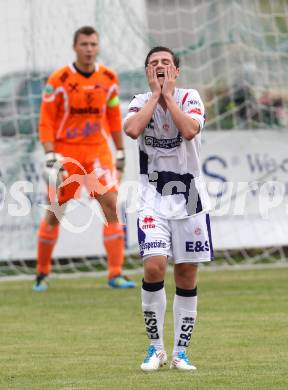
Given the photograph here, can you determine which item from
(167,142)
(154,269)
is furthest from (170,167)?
(154,269)

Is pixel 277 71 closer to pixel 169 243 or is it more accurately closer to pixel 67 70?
pixel 67 70

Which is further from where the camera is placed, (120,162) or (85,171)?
(120,162)

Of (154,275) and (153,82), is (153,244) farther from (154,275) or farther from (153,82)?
(153,82)

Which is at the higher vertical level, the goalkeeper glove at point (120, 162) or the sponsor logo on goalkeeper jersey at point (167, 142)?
the sponsor logo on goalkeeper jersey at point (167, 142)

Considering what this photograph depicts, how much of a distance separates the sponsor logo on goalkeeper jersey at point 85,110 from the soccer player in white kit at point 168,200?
436 cm

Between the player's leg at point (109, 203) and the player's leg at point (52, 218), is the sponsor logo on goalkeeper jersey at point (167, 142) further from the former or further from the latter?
the player's leg at point (52, 218)

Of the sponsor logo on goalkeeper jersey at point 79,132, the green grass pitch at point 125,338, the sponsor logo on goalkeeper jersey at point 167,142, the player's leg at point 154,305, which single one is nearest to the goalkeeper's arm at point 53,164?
the sponsor logo on goalkeeper jersey at point 79,132

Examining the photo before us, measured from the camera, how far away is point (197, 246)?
22.0ft

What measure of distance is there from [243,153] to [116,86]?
294cm

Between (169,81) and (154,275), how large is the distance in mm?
1094

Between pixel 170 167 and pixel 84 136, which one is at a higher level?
pixel 170 167

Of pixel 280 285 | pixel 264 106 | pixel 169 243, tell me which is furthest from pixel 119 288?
pixel 169 243

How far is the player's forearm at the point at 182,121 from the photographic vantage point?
6531 mm

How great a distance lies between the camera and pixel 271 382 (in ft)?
20.0
